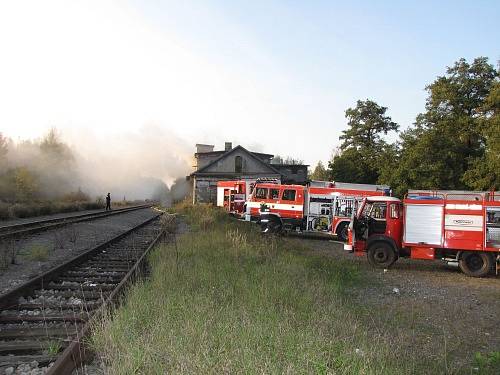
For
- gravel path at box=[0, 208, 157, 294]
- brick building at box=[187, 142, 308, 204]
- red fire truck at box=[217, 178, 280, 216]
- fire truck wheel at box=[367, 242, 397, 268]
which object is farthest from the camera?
brick building at box=[187, 142, 308, 204]

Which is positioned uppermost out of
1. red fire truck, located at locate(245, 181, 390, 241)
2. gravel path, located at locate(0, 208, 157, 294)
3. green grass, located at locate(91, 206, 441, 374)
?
red fire truck, located at locate(245, 181, 390, 241)

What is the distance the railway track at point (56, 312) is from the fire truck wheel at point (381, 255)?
23.2ft

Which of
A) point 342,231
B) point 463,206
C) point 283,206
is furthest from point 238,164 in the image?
point 463,206

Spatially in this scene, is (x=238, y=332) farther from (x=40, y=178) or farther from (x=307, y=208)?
(x=40, y=178)

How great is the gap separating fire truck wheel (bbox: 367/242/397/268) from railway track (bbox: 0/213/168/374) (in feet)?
23.2

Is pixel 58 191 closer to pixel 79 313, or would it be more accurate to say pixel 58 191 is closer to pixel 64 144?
pixel 64 144

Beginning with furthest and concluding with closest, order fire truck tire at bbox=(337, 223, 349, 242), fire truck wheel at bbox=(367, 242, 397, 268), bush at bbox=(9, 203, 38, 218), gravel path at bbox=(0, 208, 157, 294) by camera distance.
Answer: bush at bbox=(9, 203, 38, 218) < fire truck tire at bbox=(337, 223, 349, 242) < fire truck wheel at bbox=(367, 242, 397, 268) < gravel path at bbox=(0, 208, 157, 294)

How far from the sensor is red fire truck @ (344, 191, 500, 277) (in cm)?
1336

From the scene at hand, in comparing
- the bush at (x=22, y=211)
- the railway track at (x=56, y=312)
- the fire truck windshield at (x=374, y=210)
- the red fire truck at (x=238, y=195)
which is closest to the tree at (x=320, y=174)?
the red fire truck at (x=238, y=195)

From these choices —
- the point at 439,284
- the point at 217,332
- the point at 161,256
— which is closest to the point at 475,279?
the point at 439,284

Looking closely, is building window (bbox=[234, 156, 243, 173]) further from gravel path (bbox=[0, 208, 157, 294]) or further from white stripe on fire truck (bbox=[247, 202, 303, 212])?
gravel path (bbox=[0, 208, 157, 294])

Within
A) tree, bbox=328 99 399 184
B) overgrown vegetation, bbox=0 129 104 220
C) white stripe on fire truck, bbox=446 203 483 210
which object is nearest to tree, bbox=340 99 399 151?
tree, bbox=328 99 399 184

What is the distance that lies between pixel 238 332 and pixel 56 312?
3.39m

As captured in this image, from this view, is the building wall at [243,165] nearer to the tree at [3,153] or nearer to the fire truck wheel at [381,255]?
the tree at [3,153]
